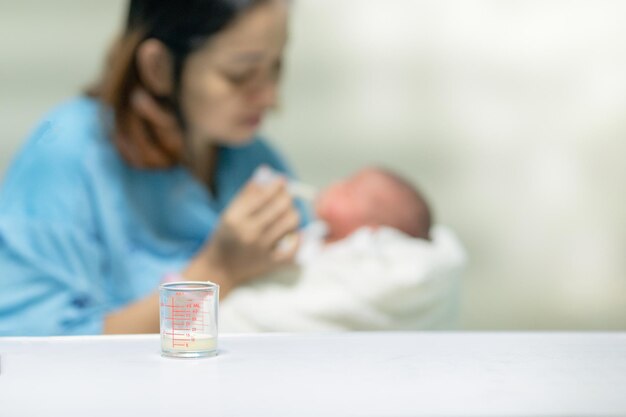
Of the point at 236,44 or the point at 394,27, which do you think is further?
the point at 394,27

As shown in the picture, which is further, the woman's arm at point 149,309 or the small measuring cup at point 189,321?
the woman's arm at point 149,309

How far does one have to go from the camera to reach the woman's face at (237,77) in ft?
5.74

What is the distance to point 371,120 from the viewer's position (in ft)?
6.22

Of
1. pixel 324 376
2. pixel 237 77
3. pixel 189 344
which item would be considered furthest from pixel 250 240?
pixel 324 376

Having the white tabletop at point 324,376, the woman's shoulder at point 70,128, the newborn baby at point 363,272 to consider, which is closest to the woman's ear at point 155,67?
the woman's shoulder at point 70,128

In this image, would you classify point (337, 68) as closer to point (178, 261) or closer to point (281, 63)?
point (281, 63)

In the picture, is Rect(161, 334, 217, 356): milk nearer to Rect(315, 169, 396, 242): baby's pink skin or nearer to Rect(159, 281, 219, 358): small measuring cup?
Rect(159, 281, 219, 358): small measuring cup

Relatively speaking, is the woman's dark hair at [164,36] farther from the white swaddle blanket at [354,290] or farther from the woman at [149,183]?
the white swaddle blanket at [354,290]

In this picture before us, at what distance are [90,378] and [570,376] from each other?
19.6 inches

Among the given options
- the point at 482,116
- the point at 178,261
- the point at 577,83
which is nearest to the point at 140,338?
the point at 178,261

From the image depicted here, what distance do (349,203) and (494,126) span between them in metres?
0.37

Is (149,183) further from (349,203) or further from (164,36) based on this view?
(349,203)

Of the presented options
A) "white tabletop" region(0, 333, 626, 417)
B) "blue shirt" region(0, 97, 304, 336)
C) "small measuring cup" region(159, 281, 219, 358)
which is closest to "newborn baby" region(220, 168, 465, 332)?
"blue shirt" region(0, 97, 304, 336)

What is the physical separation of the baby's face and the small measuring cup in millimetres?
765
